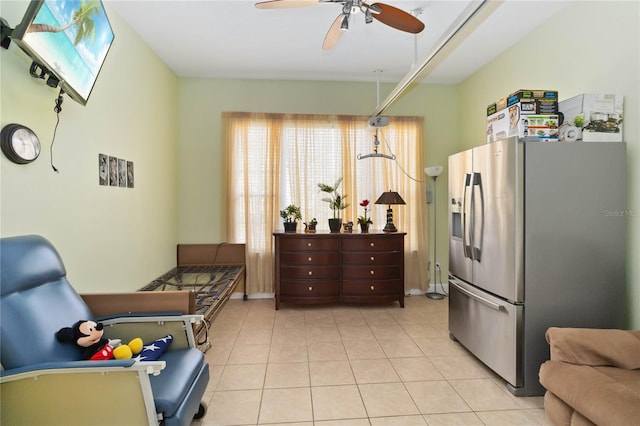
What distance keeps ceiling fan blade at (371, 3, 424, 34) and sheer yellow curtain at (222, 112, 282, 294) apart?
243 centimetres

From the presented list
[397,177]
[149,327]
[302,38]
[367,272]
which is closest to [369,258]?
[367,272]

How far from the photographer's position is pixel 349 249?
4.15 metres

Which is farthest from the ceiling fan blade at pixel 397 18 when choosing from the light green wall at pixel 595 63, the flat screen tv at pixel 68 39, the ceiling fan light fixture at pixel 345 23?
the flat screen tv at pixel 68 39

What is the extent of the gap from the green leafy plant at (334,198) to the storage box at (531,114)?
86.2 inches

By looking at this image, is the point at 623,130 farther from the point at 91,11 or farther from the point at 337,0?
the point at 91,11

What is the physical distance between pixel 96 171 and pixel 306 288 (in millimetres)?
2509

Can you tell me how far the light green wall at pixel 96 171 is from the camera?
1.85m

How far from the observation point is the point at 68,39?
6.29ft

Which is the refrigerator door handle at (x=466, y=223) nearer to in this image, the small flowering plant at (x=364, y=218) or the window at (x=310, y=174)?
the small flowering plant at (x=364, y=218)

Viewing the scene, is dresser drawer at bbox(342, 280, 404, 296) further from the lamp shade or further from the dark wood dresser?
the lamp shade

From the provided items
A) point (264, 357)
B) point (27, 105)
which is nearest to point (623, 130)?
point (264, 357)

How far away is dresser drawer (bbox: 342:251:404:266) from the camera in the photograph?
414cm

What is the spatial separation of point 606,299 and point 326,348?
7.02 ft

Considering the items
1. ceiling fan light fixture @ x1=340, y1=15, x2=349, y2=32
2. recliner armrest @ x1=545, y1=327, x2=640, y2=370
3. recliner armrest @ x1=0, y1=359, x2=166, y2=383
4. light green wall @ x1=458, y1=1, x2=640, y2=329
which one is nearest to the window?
light green wall @ x1=458, y1=1, x2=640, y2=329
